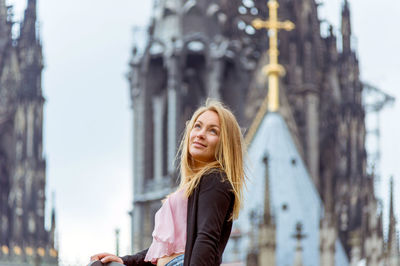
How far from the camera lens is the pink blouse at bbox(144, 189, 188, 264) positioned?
14.5 feet

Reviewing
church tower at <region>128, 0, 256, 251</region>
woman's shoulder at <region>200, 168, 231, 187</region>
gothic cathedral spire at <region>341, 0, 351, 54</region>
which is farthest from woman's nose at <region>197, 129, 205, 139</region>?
gothic cathedral spire at <region>341, 0, 351, 54</region>

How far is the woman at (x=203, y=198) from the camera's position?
4.29 meters

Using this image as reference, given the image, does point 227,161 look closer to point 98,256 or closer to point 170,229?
point 170,229

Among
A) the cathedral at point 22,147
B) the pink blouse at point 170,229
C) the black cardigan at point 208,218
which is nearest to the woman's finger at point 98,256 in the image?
the pink blouse at point 170,229

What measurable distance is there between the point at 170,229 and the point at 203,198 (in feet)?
0.69

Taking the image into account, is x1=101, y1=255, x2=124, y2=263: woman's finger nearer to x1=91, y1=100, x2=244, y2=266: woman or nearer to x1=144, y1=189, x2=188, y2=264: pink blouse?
x1=91, y1=100, x2=244, y2=266: woman

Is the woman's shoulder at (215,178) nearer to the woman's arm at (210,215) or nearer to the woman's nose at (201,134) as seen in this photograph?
the woman's arm at (210,215)

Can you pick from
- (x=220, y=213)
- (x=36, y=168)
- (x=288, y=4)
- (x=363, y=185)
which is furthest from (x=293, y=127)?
(x=220, y=213)

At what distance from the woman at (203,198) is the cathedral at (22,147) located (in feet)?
131

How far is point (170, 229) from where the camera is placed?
4.43 metres

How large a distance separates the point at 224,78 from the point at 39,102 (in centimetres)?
816

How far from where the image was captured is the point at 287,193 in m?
38.5

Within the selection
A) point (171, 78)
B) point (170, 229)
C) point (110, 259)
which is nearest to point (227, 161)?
point (170, 229)

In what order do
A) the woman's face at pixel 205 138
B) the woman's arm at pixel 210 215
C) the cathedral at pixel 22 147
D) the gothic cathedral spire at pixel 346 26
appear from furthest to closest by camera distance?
the gothic cathedral spire at pixel 346 26 → the cathedral at pixel 22 147 → the woman's face at pixel 205 138 → the woman's arm at pixel 210 215
